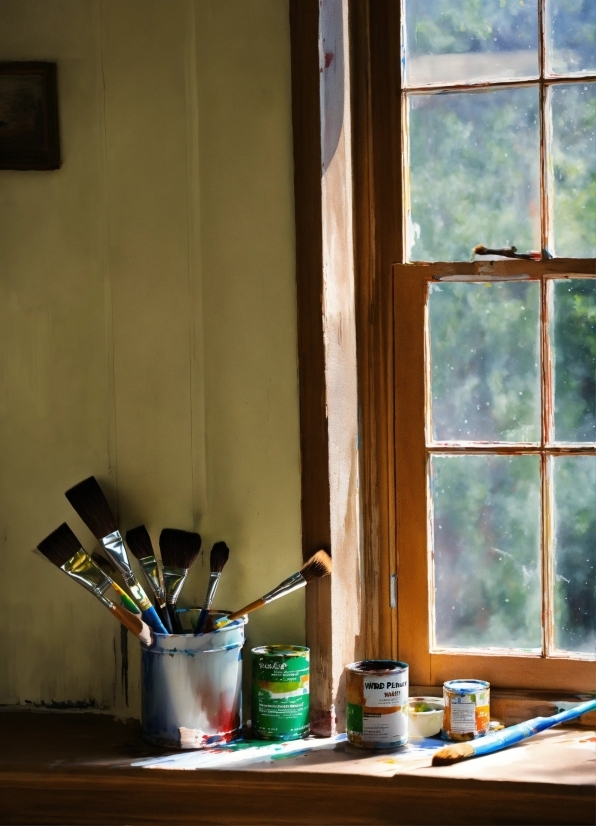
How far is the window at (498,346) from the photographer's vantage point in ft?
5.98

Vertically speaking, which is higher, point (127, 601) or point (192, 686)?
point (127, 601)

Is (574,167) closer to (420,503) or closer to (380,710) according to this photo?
(420,503)

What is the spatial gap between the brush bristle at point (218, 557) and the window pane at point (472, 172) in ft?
2.19

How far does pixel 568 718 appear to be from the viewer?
5.68 feet

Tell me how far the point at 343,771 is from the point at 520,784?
0.93 ft

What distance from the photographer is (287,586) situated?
Answer: 1730 mm

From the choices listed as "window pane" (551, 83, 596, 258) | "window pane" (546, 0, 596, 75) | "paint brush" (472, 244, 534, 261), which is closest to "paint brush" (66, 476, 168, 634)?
"paint brush" (472, 244, 534, 261)

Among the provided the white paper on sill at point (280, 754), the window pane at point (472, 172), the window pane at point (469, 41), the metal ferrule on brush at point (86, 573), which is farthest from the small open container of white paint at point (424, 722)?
the window pane at point (469, 41)

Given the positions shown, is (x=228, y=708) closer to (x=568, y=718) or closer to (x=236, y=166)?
(x=568, y=718)

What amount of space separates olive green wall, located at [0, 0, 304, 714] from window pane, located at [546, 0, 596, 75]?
507 millimetres

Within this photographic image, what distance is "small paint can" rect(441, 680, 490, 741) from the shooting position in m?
1.73

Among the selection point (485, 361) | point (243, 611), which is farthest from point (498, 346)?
point (243, 611)

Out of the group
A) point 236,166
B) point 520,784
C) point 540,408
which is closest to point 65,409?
point 236,166

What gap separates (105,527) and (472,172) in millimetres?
961
